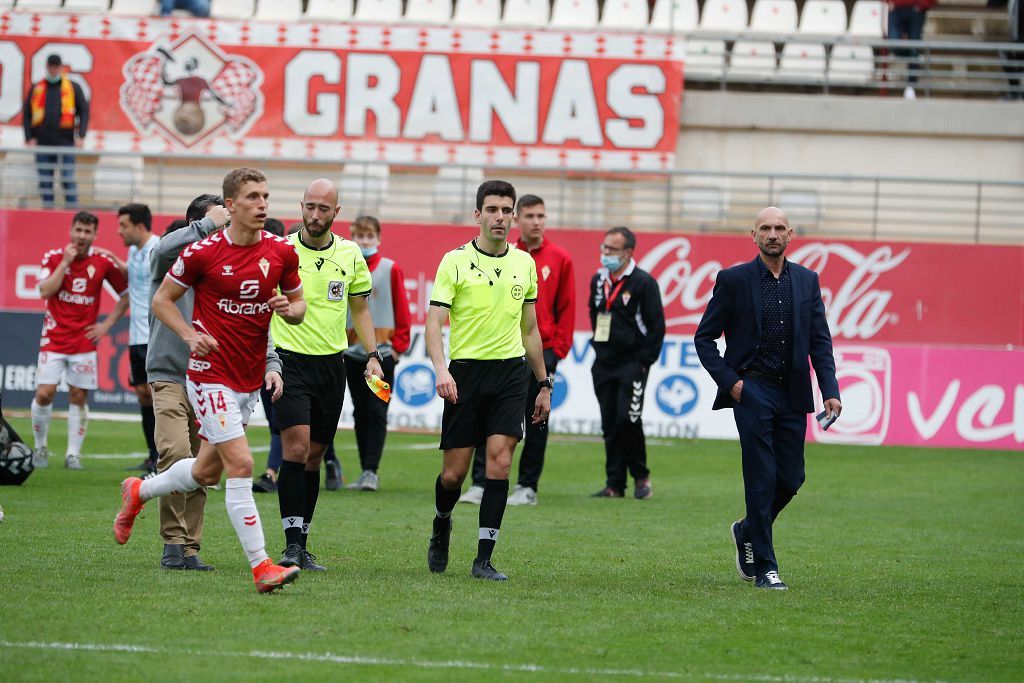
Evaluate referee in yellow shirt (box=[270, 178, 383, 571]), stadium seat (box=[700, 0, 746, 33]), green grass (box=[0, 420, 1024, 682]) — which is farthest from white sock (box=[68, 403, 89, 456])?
stadium seat (box=[700, 0, 746, 33])

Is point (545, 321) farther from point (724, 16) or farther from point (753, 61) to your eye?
point (724, 16)

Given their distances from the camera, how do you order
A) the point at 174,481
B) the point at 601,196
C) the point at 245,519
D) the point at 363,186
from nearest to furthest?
the point at 245,519 → the point at 174,481 → the point at 363,186 → the point at 601,196

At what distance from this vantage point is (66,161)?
26.4 metres

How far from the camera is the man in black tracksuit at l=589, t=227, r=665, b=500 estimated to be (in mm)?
13711

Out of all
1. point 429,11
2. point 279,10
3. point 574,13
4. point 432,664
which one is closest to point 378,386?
point 432,664

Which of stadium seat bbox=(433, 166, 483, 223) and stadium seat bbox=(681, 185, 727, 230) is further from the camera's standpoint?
stadium seat bbox=(433, 166, 483, 223)

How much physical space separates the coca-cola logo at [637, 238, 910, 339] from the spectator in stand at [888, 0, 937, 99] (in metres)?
6.67

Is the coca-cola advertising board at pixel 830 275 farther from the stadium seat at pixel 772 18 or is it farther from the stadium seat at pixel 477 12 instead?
the stadium seat at pixel 772 18

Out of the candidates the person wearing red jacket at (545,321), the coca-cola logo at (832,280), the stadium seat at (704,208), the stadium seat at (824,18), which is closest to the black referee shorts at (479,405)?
the person wearing red jacket at (545,321)

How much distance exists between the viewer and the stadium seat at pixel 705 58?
28609 millimetres

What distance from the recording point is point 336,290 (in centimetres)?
910

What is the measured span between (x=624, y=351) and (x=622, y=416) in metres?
0.63

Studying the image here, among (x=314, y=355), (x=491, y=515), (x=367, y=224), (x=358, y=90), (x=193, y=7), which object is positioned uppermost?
(x=193, y=7)

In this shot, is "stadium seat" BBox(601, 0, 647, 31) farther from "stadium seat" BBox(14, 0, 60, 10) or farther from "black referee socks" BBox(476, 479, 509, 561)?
"black referee socks" BBox(476, 479, 509, 561)
